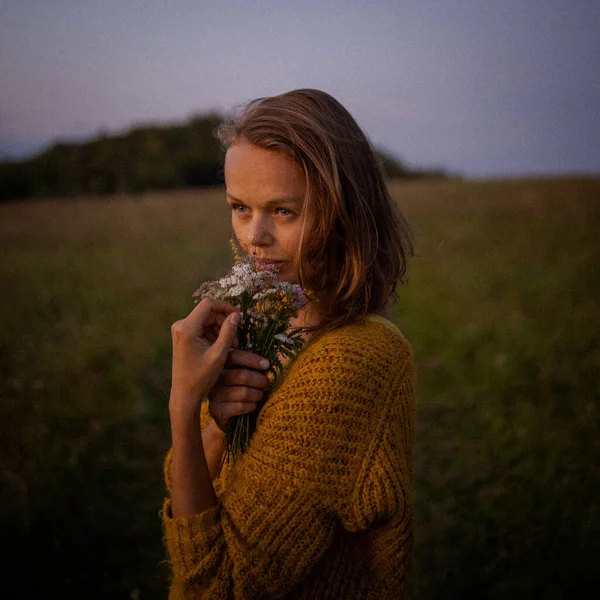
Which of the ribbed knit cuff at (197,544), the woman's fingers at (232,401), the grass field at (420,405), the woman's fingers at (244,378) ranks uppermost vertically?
the woman's fingers at (244,378)

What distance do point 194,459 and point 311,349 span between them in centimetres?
48

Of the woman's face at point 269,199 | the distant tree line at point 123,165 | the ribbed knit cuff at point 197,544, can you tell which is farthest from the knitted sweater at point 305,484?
the distant tree line at point 123,165

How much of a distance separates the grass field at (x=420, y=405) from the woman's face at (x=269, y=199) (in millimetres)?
1418

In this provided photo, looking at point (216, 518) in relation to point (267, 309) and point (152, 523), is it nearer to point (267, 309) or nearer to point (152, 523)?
point (267, 309)

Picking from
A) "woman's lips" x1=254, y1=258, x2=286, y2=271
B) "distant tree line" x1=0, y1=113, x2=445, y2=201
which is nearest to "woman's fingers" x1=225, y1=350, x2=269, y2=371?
"woman's lips" x1=254, y1=258, x2=286, y2=271

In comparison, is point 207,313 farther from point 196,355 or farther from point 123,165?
point 123,165

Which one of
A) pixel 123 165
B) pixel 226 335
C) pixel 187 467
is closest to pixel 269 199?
pixel 226 335

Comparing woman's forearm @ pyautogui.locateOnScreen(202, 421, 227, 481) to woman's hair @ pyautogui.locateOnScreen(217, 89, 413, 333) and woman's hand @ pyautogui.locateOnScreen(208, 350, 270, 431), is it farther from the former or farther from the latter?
woman's hair @ pyautogui.locateOnScreen(217, 89, 413, 333)

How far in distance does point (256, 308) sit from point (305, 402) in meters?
0.31

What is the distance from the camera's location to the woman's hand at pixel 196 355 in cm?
142

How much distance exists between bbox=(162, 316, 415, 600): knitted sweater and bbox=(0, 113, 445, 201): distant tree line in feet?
18.7

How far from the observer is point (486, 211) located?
1156cm

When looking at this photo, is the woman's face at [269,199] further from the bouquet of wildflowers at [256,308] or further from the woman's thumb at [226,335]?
the woman's thumb at [226,335]

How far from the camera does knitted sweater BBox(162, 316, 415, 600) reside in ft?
4.67
